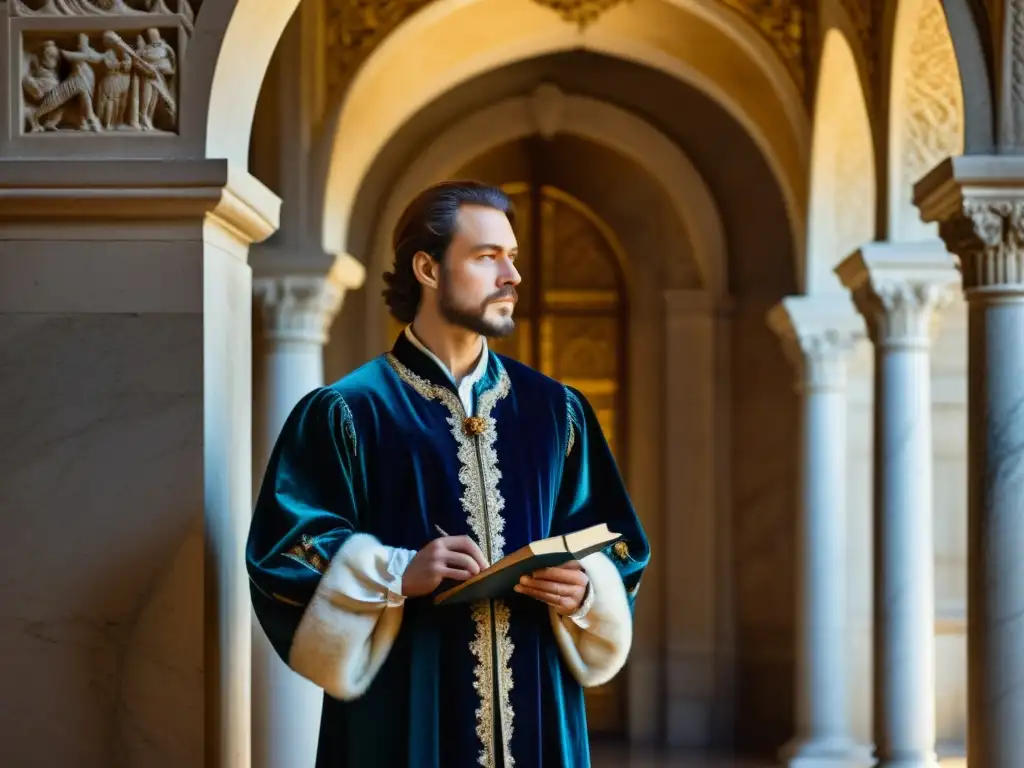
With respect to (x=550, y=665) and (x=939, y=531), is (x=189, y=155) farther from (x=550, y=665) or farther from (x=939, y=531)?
(x=939, y=531)

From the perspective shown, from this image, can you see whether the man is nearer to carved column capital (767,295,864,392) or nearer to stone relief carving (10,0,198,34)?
stone relief carving (10,0,198,34)

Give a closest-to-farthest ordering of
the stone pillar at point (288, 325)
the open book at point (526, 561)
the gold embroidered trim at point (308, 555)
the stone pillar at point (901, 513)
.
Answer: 1. the open book at point (526, 561)
2. the gold embroidered trim at point (308, 555)
3. the stone pillar at point (901, 513)
4. the stone pillar at point (288, 325)

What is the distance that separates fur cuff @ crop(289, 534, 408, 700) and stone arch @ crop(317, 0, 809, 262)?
200 inches

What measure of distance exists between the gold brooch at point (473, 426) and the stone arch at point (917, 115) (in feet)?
12.6

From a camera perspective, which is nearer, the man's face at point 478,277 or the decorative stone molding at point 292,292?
the man's face at point 478,277

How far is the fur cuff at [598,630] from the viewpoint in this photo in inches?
149

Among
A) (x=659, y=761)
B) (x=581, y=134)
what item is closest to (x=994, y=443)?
(x=659, y=761)

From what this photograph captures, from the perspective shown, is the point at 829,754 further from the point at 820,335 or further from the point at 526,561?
the point at 526,561

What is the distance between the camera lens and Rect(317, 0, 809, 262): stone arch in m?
8.85

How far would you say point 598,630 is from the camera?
380 centimetres

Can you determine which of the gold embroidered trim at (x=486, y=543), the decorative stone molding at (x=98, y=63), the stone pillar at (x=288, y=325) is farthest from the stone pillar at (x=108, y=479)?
the stone pillar at (x=288, y=325)

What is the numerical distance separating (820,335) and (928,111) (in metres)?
2.66

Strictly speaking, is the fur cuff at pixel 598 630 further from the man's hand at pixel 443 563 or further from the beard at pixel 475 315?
the beard at pixel 475 315

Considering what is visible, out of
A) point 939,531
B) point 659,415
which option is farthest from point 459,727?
point 659,415
